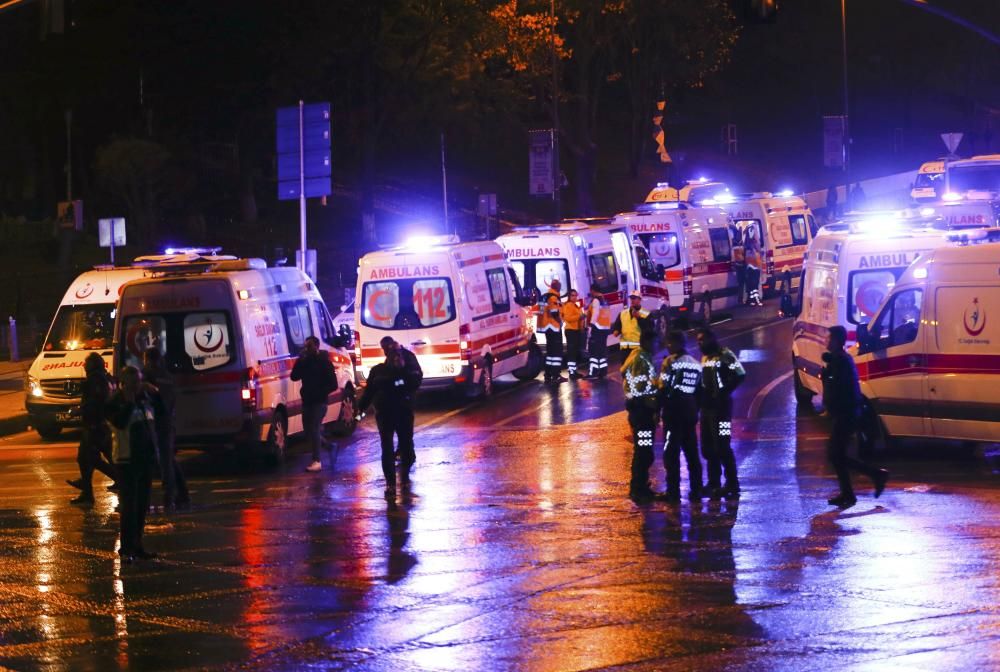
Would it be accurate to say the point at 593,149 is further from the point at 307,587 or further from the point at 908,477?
the point at 307,587

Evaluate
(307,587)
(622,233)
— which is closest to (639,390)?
(307,587)

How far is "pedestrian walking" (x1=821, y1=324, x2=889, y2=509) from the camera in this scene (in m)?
14.1

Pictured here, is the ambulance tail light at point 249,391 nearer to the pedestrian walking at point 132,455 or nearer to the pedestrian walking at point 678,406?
the pedestrian walking at point 132,455

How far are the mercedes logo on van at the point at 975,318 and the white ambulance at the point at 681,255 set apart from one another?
1600 cm

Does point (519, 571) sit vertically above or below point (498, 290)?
below

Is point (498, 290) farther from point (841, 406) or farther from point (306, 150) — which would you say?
point (841, 406)

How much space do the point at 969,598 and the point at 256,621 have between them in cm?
468

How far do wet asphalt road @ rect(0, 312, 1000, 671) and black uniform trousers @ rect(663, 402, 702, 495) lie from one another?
489mm

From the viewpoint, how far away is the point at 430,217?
209ft

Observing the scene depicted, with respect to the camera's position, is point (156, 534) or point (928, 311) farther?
point (928, 311)

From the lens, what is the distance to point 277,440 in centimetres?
1888

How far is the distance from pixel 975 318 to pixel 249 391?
8.03m

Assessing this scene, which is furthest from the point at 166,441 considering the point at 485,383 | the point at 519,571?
the point at 485,383

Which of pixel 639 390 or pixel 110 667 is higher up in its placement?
pixel 639 390
